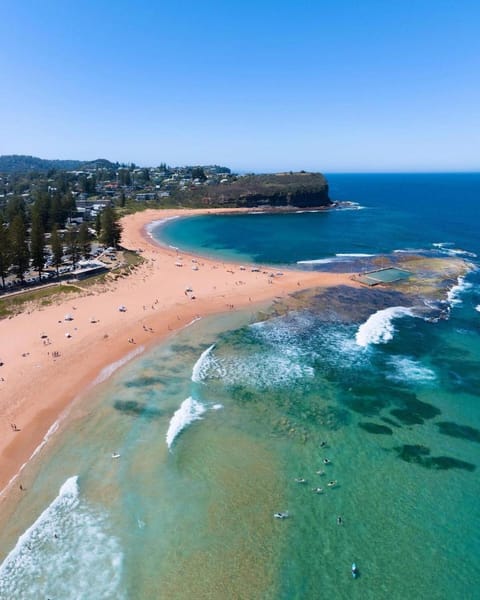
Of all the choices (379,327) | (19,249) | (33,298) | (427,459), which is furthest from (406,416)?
(19,249)

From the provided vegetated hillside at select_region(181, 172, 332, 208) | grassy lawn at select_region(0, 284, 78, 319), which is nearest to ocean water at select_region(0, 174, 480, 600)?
grassy lawn at select_region(0, 284, 78, 319)

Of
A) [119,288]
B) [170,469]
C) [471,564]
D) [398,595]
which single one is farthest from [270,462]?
[119,288]

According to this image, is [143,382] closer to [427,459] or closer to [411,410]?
[411,410]

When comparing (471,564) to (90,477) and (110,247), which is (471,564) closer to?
(90,477)

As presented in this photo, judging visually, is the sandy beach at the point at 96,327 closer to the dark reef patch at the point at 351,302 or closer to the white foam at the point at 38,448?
the white foam at the point at 38,448

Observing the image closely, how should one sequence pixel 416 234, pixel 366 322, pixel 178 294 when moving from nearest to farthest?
pixel 366 322, pixel 178 294, pixel 416 234

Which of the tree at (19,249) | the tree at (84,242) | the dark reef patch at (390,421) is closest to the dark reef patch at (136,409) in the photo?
the dark reef patch at (390,421)

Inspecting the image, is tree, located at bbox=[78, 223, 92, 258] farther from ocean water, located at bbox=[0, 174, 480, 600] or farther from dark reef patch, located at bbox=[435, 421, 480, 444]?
dark reef patch, located at bbox=[435, 421, 480, 444]
